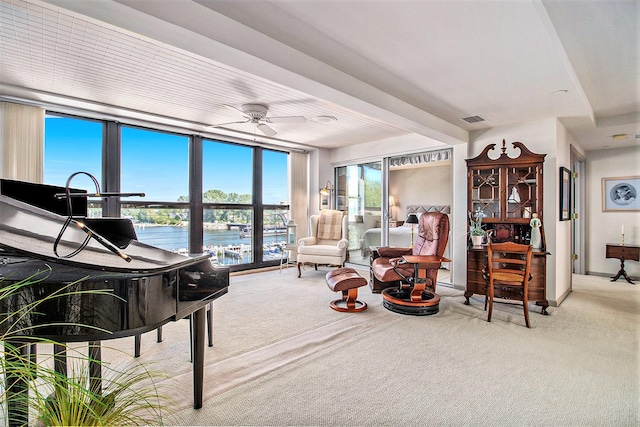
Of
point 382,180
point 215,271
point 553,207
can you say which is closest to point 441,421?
point 215,271

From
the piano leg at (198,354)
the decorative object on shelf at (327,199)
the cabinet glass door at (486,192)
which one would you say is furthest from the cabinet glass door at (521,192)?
the piano leg at (198,354)

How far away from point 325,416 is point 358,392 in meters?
0.31

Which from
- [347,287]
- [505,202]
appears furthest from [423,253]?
[505,202]

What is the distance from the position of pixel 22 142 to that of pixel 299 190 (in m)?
4.14

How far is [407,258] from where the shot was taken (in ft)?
11.5

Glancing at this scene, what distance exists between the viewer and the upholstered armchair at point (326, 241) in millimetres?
5398

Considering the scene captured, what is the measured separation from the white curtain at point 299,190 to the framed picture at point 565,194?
4204mm

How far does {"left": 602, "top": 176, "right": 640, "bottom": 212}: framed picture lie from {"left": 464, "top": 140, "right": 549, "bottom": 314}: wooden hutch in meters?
2.73

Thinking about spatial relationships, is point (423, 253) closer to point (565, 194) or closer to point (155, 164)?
point (565, 194)

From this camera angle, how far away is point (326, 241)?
6.00 meters

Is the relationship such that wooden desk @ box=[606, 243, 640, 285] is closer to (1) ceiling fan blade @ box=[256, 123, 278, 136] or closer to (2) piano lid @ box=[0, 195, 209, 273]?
(1) ceiling fan blade @ box=[256, 123, 278, 136]

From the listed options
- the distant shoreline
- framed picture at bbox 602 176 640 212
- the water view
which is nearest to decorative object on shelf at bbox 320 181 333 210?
the water view

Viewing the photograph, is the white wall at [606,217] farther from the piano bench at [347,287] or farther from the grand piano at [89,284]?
the grand piano at [89,284]

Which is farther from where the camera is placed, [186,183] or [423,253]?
[186,183]
